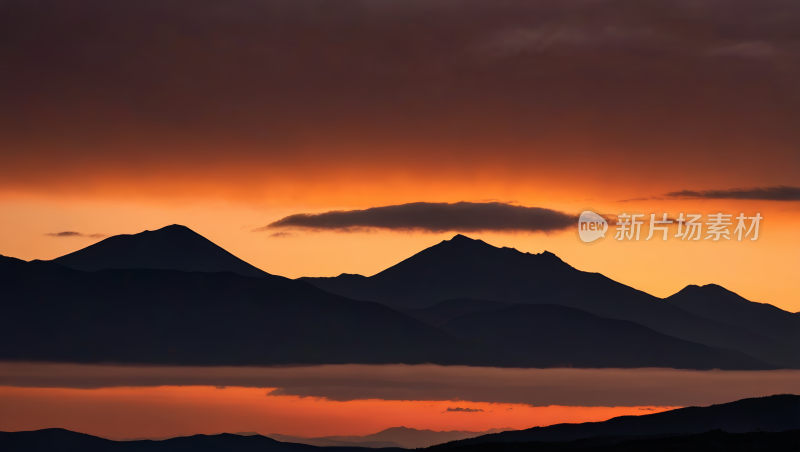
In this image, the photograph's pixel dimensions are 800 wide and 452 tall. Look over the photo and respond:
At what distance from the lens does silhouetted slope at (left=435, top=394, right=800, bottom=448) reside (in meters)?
176

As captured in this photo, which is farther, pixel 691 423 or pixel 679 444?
pixel 691 423

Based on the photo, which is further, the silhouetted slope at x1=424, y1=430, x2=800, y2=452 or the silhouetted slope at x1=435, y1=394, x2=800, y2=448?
the silhouetted slope at x1=435, y1=394, x2=800, y2=448

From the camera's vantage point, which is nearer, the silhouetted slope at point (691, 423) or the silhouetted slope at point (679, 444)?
the silhouetted slope at point (679, 444)

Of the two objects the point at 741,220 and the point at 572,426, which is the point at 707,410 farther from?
the point at 741,220

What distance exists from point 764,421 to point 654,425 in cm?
2052

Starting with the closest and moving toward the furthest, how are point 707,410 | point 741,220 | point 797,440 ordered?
point 741,220 → point 797,440 → point 707,410

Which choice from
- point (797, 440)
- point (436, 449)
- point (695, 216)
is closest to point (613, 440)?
point (436, 449)

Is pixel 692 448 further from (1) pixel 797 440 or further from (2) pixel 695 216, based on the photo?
(2) pixel 695 216

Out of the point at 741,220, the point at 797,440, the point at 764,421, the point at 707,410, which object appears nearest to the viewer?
the point at 741,220

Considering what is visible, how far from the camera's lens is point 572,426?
632 ft

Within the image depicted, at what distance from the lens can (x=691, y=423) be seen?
185m

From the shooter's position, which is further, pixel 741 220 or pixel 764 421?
pixel 764 421

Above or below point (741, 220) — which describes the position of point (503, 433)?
below

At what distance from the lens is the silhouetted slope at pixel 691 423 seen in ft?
579
